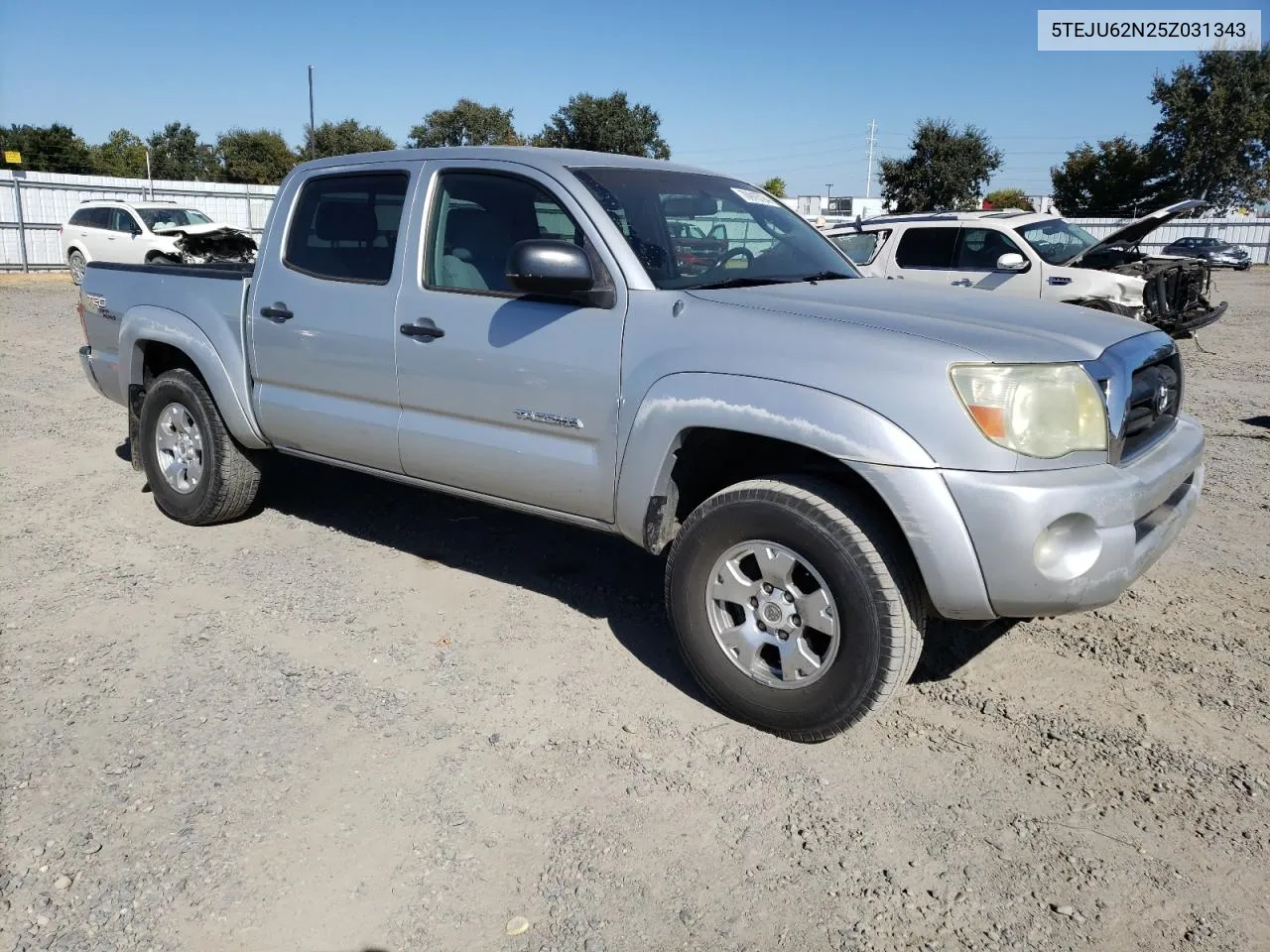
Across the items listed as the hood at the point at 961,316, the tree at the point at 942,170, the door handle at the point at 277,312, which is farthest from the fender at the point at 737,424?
the tree at the point at 942,170

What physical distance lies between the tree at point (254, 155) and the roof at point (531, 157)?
68.5 m

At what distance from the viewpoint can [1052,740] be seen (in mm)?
3324

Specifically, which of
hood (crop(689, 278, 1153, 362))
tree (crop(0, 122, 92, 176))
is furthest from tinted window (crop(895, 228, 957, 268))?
tree (crop(0, 122, 92, 176))

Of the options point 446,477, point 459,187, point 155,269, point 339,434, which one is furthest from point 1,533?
point 459,187

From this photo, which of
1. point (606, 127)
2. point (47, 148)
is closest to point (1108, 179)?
point (606, 127)

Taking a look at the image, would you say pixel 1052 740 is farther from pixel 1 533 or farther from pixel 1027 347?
pixel 1 533

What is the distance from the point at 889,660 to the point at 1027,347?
1.04 metres

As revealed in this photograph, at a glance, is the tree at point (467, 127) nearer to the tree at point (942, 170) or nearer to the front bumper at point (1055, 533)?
the tree at point (942, 170)

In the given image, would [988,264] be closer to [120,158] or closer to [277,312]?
[277,312]

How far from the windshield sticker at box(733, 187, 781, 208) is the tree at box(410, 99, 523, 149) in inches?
2415

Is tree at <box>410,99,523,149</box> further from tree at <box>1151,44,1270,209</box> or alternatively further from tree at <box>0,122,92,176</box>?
tree at <box>1151,44,1270,209</box>

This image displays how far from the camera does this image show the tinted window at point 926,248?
11055mm

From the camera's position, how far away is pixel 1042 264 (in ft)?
34.7

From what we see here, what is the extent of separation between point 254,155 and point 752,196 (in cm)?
7358
